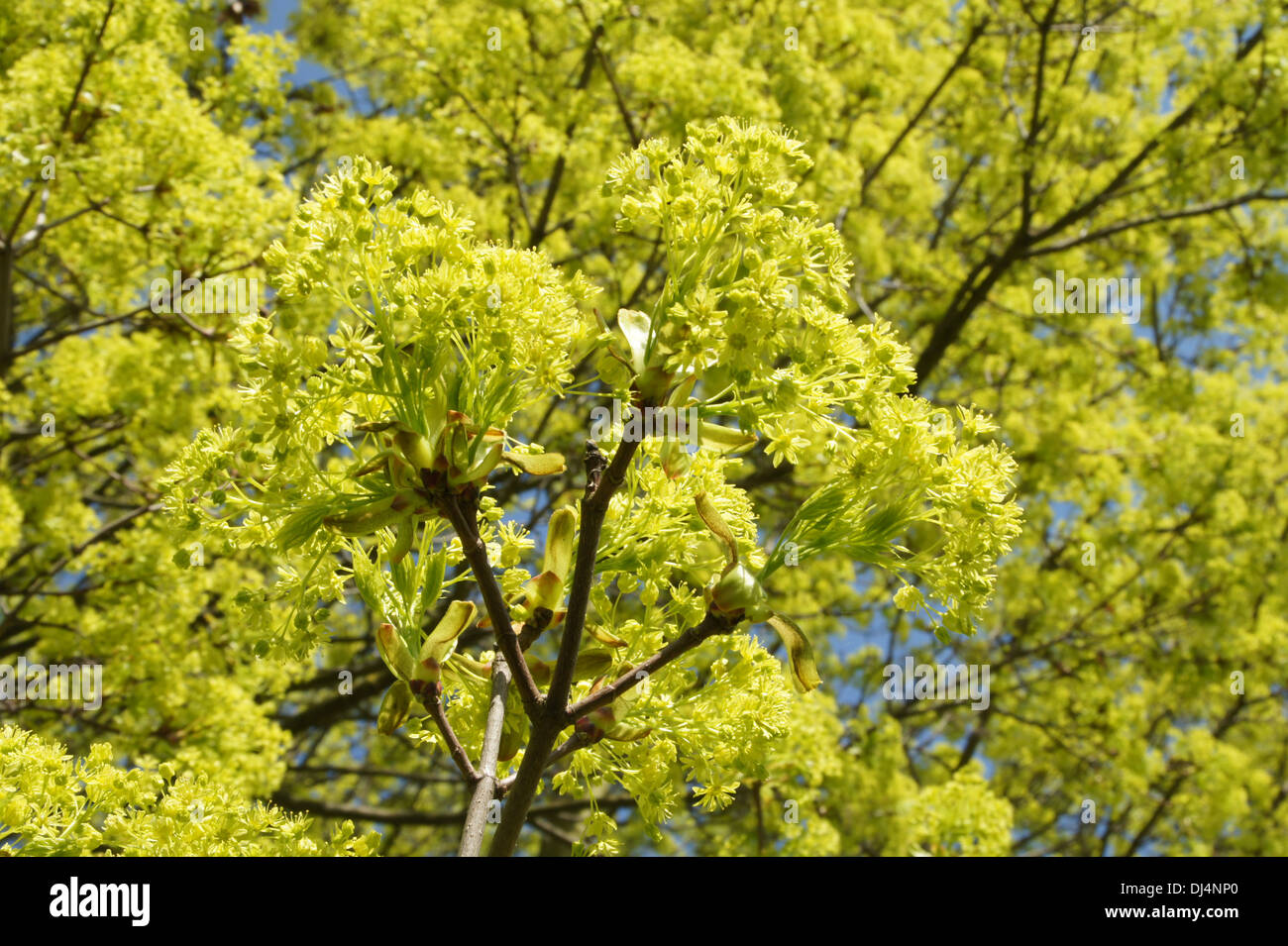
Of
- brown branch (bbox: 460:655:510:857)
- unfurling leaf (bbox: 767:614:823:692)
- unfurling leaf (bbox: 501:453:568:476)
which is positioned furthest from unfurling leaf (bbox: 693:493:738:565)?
brown branch (bbox: 460:655:510:857)

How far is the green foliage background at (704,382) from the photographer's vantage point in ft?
6.78

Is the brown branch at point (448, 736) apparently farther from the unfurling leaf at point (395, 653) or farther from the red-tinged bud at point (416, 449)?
the red-tinged bud at point (416, 449)

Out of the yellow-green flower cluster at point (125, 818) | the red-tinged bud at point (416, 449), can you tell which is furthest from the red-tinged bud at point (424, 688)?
the red-tinged bud at point (416, 449)

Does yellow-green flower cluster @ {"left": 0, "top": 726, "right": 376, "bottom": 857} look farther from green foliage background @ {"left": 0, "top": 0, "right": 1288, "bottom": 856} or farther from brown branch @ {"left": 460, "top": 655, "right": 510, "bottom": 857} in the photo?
brown branch @ {"left": 460, "top": 655, "right": 510, "bottom": 857}

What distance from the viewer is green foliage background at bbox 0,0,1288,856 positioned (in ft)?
6.78

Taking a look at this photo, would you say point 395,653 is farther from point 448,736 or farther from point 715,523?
point 715,523

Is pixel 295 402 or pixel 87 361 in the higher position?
pixel 87 361

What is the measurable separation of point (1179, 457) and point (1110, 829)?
3586 millimetres

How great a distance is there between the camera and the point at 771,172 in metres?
2.06

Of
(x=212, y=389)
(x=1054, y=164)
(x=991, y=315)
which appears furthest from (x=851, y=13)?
(x=212, y=389)

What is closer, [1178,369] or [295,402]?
[295,402]

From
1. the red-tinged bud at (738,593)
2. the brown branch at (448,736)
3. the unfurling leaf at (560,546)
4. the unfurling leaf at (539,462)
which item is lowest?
the brown branch at (448,736)

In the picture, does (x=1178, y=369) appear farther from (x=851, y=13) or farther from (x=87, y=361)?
(x=87, y=361)

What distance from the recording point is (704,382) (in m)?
2.25
